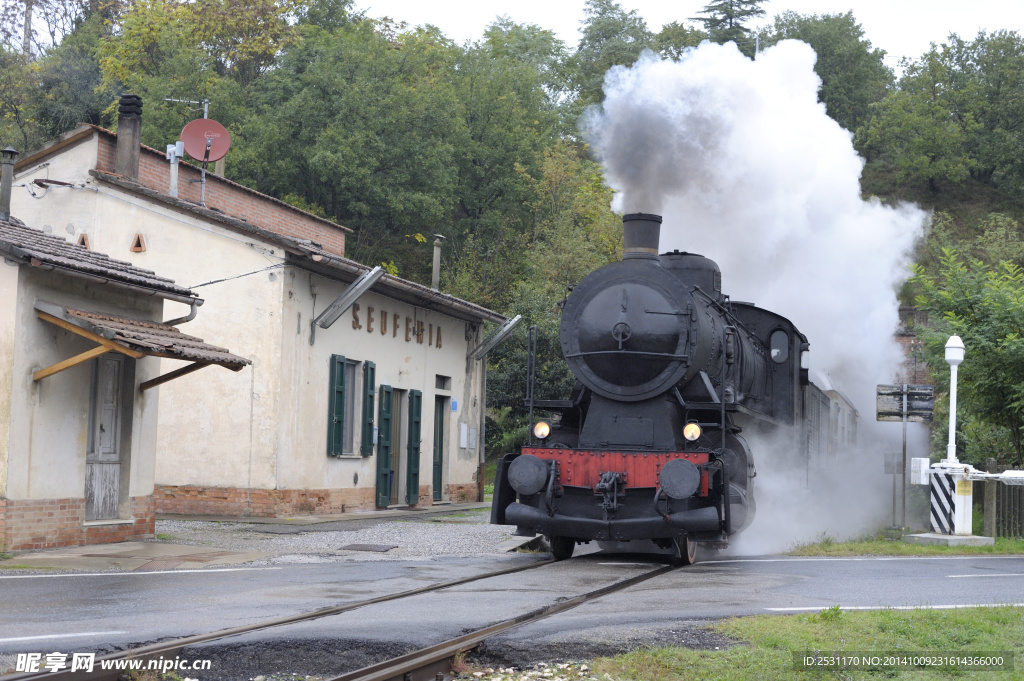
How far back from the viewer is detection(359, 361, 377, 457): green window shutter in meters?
18.3

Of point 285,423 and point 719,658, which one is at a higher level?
point 285,423

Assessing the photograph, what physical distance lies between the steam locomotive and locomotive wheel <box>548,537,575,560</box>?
0.04ft

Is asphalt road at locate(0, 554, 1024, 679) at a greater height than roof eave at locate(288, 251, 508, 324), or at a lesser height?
lesser

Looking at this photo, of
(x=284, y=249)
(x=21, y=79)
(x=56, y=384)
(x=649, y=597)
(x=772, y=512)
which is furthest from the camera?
(x=21, y=79)

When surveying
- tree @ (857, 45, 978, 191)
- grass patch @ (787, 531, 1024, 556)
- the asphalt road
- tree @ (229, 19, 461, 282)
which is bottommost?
grass patch @ (787, 531, 1024, 556)

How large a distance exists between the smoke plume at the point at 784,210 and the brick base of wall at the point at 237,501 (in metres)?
6.83

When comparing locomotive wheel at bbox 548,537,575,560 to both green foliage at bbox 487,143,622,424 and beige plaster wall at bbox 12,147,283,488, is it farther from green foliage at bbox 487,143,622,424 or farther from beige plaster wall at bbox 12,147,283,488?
green foliage at bbox 487,143,622,424

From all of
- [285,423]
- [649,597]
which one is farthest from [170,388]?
[649,597]

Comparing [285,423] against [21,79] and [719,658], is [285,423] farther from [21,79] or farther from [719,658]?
[21,79]

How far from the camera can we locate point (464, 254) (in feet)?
121

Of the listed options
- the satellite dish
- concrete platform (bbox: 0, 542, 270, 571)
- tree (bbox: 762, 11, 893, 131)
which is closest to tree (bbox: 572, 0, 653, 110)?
tree (bbox: 762, 11, 893, 131)

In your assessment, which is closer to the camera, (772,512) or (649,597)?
(649,597)

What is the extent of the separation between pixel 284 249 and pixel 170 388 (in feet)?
9.57

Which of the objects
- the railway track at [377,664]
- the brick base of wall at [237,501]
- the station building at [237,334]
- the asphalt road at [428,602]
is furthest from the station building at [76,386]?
the railway track at [377,664]
